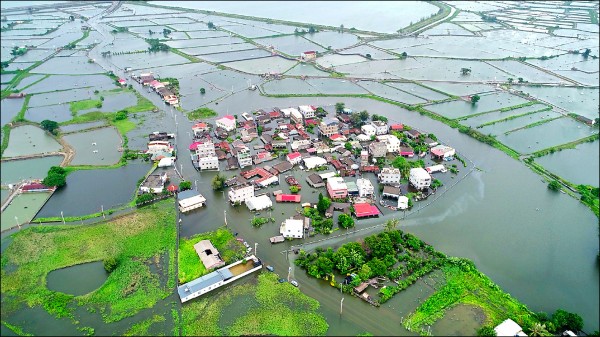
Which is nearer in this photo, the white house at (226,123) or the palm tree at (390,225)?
the palm tree at (390,225)

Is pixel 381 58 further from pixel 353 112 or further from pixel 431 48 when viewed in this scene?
pixel 353 112

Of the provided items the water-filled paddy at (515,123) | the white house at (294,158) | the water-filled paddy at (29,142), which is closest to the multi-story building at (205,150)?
the white house at (294,158)

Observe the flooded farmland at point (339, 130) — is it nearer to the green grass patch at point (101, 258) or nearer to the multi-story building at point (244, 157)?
the green grass patch at point (101, 258)

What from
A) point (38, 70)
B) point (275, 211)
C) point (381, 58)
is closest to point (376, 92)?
point (381, 58)

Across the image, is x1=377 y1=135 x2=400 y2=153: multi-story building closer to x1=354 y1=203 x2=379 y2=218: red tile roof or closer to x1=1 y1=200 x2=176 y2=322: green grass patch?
x1=354 y1=203 x2=379 y2=218: red tile roof

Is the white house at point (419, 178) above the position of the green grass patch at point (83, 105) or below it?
above

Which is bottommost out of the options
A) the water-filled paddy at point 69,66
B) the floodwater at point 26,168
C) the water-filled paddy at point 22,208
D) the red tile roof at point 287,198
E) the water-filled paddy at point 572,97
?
the water-filled paddy at point 22,208
